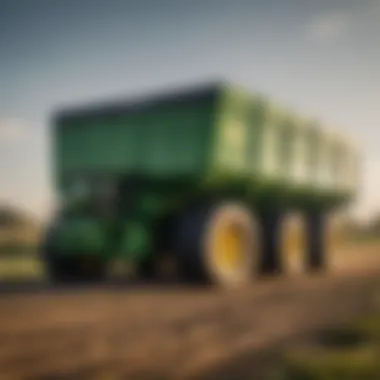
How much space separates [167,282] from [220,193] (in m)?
1.46

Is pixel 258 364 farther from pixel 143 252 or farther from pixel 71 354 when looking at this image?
pixel 143 252

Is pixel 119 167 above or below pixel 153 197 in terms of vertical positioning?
above

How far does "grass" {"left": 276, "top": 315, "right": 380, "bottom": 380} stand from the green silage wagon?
8.18 feet

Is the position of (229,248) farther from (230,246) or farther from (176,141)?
(176,141)

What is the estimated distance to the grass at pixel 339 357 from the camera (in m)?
3.33

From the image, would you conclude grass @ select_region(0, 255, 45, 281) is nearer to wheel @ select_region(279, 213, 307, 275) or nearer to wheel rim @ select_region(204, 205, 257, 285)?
wheel rim @ select_region(204, 205, 257, 285)

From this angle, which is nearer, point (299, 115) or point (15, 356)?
point (15, 356)

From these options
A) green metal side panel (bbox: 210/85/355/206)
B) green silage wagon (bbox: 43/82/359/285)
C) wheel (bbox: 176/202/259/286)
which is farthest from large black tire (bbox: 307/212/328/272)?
wheel (bbox: 176/202/259/286)

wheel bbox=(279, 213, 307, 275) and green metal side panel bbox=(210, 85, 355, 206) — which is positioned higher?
green metal side panel bbox=(210, 85, 355, 206)

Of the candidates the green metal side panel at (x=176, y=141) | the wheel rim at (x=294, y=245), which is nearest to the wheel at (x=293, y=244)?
the wheel rim at (x=294, y=245)

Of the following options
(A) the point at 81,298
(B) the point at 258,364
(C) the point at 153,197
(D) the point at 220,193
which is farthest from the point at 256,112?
(B) the point at 258,364

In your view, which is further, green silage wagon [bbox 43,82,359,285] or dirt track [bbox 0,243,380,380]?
green silage wagon [bbox 43,82,359,285]

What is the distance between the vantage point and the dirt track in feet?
11.7

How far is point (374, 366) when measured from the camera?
3.43m
